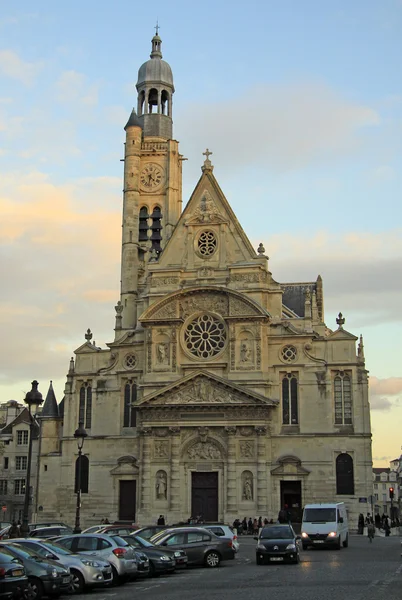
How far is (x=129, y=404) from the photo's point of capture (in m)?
52.1

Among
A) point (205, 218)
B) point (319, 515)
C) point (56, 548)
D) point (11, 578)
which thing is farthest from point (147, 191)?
point (11, 578)

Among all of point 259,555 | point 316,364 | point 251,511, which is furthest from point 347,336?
point 259,555

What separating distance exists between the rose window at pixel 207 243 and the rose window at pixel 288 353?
7.58 m

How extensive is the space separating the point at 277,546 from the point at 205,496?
22.7 metres

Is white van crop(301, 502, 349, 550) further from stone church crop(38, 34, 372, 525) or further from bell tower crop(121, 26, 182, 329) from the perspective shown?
bell tower crop(121, 26, 182, 329)

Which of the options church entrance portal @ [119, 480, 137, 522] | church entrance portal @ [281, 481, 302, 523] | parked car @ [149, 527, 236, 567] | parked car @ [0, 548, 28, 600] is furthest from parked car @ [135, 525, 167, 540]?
church entrance portal @ [119, 480, 137, 522]

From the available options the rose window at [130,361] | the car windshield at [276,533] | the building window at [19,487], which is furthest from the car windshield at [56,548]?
the building window at [19,487]

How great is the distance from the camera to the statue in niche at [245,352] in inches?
1970

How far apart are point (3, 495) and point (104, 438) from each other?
2058cm

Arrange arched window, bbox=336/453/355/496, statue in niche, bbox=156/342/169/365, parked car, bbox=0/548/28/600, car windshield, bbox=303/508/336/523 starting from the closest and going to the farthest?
parked car, bbox=0/548/28/600 → car windshield, bbox=303/508/336/523 → arched window, bbox=336/453/355/496 → statue in niche, bbox=156/342/169/365

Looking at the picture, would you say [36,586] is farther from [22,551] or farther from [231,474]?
[231,474]

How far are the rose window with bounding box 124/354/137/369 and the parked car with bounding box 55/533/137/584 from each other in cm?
2930

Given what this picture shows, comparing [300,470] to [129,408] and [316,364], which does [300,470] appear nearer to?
[316,364]

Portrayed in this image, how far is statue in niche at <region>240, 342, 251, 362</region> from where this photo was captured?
5003cm
